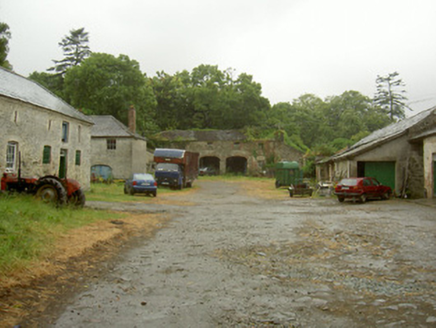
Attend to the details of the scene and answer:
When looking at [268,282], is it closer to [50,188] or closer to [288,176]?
[50,188]

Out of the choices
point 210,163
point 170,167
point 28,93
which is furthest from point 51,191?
point 210,163

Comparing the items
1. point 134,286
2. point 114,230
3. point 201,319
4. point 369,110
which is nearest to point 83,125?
point 114,230

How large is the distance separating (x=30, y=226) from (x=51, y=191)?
15.1 feet

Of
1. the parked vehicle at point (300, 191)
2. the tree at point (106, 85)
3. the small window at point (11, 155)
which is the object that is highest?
Answer: the tree at point (106, 85)

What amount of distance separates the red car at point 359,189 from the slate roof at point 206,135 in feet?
117

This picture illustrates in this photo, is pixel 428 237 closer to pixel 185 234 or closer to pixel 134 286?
pixel 185 234

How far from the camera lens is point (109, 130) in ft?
123

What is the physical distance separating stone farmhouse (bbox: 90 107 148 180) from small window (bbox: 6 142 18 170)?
717 inches

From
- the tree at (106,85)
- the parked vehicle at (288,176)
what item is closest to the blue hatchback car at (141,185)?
the parked vehicle at (288,176)

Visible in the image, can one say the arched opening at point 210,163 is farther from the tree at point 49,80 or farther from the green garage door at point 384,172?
the green garage door at point 384,172

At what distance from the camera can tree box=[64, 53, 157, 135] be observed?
45.5m

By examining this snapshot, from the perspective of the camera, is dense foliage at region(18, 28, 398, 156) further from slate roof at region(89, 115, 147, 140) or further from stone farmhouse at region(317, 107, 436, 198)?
stone farmhouse at region(317, 107, 436, 198)

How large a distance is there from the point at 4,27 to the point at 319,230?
41778mm

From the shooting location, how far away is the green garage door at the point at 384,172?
23203 mm
